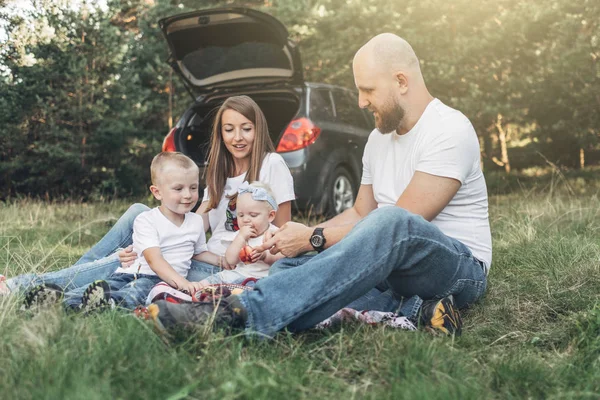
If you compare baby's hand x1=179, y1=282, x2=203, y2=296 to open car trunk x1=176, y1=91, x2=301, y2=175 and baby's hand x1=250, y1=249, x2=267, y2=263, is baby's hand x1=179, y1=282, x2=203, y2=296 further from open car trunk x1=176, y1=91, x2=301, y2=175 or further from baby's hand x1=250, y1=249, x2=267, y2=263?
open car trunk x1=176, y1=91, x2=301, y2=175

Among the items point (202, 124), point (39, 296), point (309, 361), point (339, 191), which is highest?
point (202, 124)

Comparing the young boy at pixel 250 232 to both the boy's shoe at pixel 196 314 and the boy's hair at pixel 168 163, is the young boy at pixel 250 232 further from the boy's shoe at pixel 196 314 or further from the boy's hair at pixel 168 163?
the boy's shoe at pixel 196 314

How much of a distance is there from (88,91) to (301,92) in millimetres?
5502

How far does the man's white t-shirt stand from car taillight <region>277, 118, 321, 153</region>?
113 inches

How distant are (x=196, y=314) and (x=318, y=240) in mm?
790

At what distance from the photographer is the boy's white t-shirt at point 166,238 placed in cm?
333

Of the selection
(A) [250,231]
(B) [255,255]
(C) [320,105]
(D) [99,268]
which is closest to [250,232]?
(A) [250,231]

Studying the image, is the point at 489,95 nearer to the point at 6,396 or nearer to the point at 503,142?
the point at 503,142

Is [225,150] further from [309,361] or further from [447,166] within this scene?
[309,361]

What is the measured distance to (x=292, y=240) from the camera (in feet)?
9.66

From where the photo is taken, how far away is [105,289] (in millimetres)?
2809

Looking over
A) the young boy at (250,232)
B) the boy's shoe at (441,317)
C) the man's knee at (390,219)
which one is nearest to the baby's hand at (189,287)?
the young boy at (250,232)

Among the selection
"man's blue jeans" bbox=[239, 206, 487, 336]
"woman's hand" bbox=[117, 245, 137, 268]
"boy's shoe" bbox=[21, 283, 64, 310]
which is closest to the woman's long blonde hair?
"woman's hand" bbox=[117, 245, 137, 268]

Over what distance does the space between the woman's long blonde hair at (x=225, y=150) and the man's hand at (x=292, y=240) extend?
88cm
